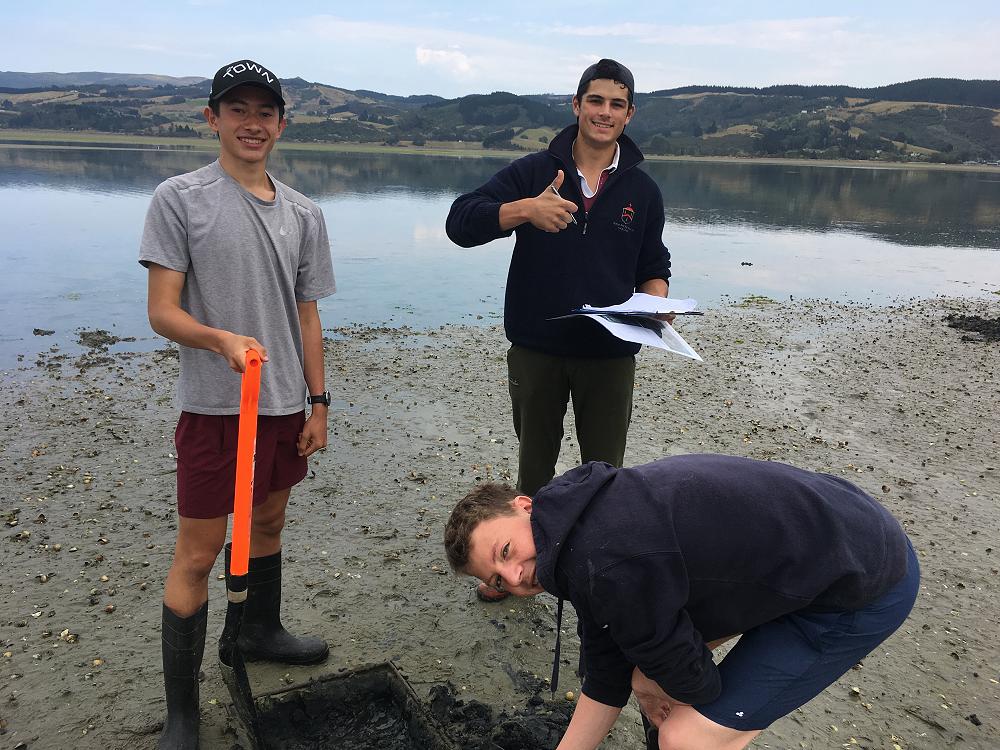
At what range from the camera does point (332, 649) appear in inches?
135

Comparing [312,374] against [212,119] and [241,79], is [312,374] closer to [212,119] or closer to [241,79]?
[212,119]

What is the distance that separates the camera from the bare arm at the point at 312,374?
2.85 m

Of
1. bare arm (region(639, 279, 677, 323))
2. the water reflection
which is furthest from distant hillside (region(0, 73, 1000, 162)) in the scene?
bare arm (region(639, 279, 677, 323))

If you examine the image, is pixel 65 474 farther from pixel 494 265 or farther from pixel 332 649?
pixel 494 265

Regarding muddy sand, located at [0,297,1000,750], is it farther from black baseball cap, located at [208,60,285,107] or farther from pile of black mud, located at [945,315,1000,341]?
black baseball cap, located at [208,60,285,107]

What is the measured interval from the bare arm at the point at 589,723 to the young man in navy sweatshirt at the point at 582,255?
1708mm

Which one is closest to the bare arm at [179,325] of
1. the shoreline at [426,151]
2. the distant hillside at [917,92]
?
the shoreline at [426,151]

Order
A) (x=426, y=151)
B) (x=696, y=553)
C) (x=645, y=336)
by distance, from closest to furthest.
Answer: (x=696, y=553) < (x=645, y=336) < (x=426, y=151)

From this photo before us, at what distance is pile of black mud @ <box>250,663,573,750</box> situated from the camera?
2861 mm

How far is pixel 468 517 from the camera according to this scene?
2.02 m

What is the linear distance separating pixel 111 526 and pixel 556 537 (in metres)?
3.56

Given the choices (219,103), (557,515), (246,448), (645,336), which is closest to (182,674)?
(246,448)

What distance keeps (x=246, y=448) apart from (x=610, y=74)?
249 cm

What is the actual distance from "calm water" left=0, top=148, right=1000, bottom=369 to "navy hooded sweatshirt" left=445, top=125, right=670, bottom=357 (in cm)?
601
